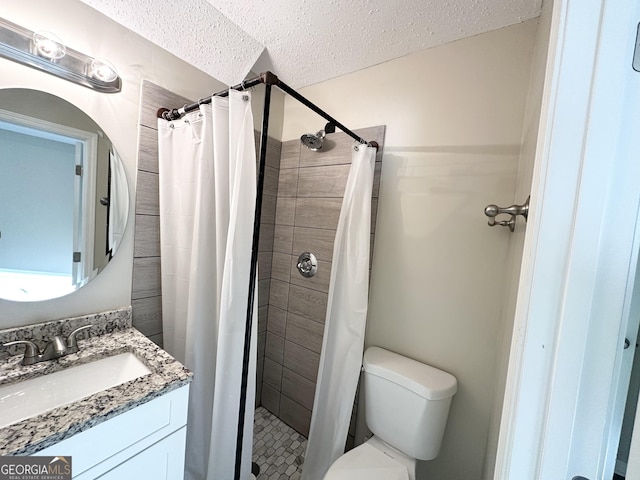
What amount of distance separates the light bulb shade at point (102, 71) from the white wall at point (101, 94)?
51 millimetres

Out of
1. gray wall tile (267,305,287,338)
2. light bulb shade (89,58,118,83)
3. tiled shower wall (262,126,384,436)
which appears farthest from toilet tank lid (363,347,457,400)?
light bulb shade (89,58,118,83)

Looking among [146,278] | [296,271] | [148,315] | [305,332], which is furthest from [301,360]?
[146,278]

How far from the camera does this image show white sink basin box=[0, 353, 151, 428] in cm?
78

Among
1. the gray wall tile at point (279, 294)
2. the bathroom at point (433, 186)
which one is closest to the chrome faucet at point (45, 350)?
the bathroom at point (433, 186)

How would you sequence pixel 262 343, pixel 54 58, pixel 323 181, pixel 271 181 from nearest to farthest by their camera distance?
pixel 54 58 < pixel 323 181 < pixel 271 181 < pixel 262 343

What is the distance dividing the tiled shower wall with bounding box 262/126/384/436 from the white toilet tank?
1.72ft

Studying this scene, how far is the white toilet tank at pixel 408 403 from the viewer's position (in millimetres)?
1102

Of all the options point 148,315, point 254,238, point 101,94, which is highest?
point 101,94

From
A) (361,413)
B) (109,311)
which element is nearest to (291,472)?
(361,413)

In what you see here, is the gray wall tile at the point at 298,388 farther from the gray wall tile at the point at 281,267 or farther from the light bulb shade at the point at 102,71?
the light bulb shade at the point at 102,71

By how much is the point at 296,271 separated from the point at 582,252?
1.51 meters

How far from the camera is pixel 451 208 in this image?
1.24m

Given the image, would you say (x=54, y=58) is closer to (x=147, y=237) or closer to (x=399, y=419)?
(x=147, y=237)

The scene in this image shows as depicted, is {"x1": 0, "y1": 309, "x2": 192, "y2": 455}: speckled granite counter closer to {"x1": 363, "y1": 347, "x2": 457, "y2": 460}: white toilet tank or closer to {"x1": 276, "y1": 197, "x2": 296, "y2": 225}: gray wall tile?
{"x1": 363, "y1": 347, "x2": 457, "y2": 460}: white toilet tank
